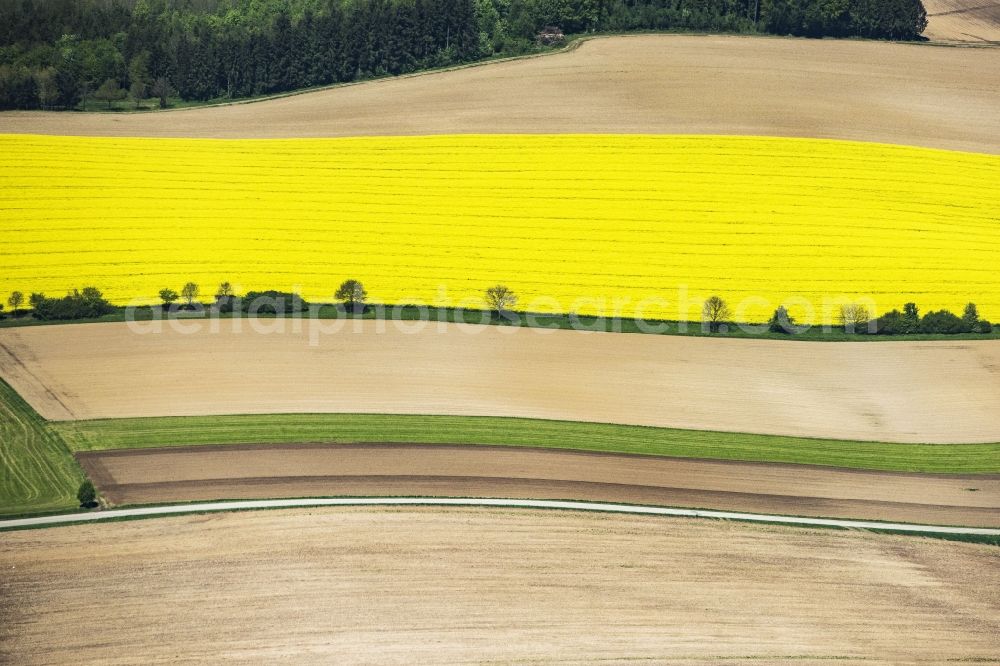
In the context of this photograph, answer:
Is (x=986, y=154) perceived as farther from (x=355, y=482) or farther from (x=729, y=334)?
(x=355, y=482)

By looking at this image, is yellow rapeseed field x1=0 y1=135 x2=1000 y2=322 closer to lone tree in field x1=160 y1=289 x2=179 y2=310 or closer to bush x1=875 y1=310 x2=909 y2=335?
lone tree in field x1=160 y1=289 x2=179 y2=310

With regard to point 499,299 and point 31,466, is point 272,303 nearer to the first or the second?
point 499,299

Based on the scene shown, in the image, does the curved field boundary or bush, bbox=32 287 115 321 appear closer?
the curved field boundary

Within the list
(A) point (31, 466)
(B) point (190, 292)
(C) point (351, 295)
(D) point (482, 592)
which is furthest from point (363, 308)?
(D) point (482, 592)

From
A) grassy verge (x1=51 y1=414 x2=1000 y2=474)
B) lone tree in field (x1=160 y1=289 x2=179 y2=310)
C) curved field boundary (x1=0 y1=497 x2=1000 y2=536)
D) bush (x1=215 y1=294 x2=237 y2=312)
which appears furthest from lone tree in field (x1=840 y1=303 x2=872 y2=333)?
lone tree in field (x1=160 y1=289 x2=179 y2=310)

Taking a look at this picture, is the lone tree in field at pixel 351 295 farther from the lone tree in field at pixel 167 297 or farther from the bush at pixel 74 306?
the bush at pixel 74 306

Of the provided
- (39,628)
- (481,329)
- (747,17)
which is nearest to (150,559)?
(39,628)
